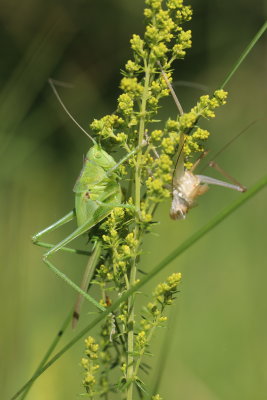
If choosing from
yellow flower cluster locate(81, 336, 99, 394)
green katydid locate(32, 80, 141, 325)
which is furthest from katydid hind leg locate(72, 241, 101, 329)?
yellow flower cluster locate(81, 336, 99, 394)

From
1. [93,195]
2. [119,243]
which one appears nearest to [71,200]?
[93,195]

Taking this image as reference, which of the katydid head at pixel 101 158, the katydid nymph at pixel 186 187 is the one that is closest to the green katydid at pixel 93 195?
the katydid head at pixel 101 158

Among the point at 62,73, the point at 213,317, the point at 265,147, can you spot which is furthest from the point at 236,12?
the point at 213,317

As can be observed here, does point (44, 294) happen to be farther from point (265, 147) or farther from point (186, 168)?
point (265, 147)

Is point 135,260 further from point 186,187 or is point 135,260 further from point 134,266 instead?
point 186,187

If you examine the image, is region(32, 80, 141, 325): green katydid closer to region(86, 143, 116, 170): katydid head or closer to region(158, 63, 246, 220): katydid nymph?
region(86, 143, 116, 170): katydid head

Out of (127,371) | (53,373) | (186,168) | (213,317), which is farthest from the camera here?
(213,317)

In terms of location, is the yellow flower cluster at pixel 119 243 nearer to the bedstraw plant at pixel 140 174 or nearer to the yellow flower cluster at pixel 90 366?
the bedstraw plant at pixel 140 174
